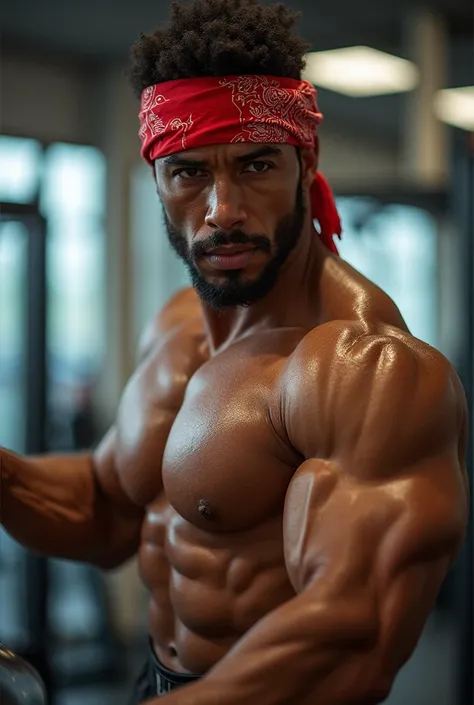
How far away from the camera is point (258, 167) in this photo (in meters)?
1.22

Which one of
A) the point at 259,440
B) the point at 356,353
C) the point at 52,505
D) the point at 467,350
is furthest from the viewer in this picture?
the point at 467,350

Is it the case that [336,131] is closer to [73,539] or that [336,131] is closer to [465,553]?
[465,553]

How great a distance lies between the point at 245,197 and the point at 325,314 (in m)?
0.17

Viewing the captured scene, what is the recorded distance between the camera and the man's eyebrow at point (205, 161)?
121 centimetres

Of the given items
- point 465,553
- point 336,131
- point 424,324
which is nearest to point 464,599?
point 465,553

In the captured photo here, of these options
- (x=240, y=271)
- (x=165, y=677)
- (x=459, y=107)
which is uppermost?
(x=459, y=107)

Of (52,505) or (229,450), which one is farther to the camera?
(52,505)

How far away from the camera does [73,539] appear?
1548 millimetres

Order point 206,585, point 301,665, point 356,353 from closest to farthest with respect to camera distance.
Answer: point 301,665, point 356,353, point 206,585

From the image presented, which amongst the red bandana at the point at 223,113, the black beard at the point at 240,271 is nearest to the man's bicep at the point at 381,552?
the black beard at the point at 240,271

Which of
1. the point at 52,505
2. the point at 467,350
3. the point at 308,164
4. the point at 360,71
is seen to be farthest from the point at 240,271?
the point at 360,71

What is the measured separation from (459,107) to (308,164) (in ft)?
14.2

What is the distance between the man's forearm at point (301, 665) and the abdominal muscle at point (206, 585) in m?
0.26

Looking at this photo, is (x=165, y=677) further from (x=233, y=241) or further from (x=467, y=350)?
(x=467, y=350)
